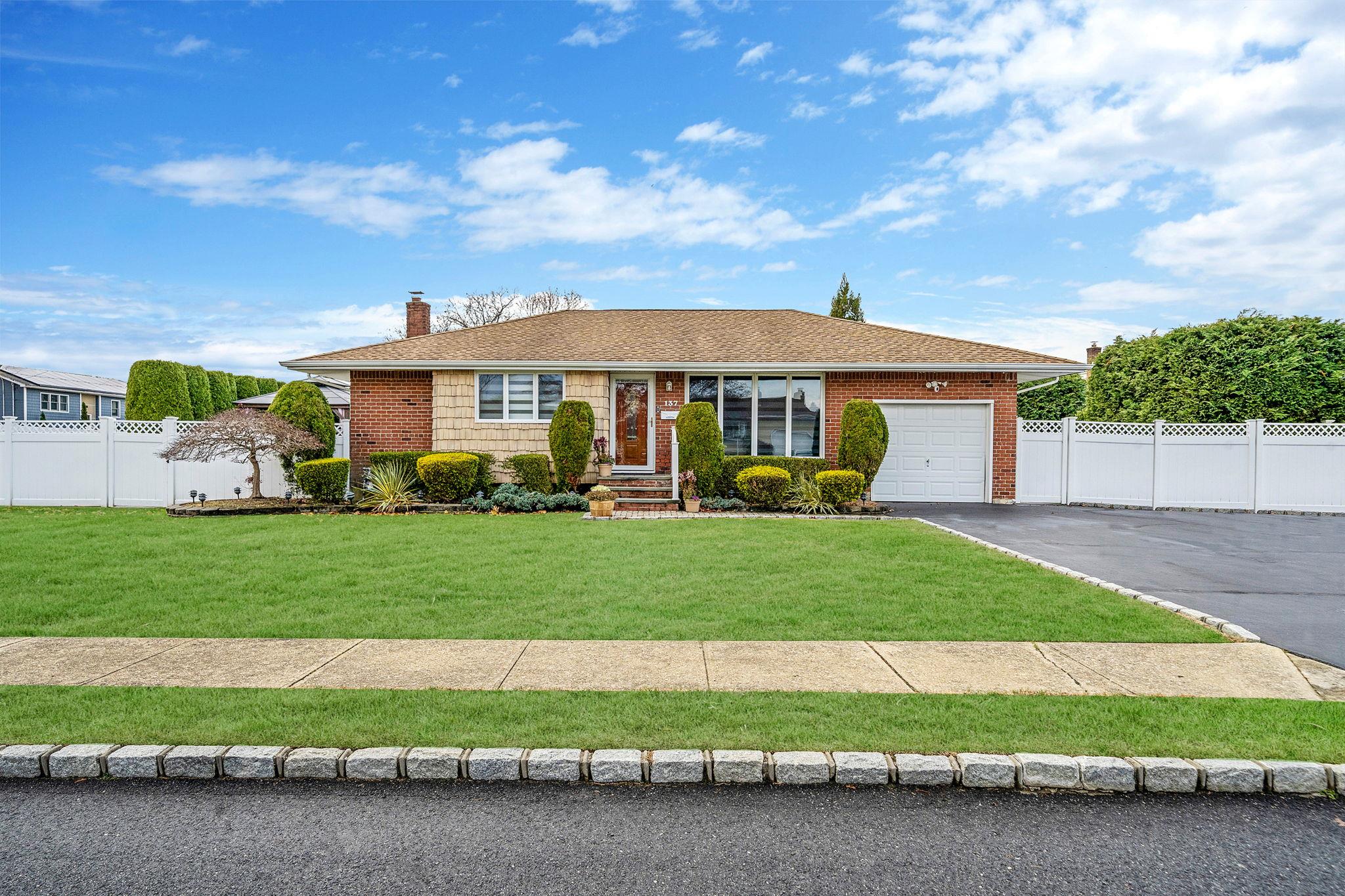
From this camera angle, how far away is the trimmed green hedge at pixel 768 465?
1491 centimetres

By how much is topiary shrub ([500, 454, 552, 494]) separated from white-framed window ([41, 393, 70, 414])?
37583 millimetres

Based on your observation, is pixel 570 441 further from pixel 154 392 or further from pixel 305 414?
pixel 154 392

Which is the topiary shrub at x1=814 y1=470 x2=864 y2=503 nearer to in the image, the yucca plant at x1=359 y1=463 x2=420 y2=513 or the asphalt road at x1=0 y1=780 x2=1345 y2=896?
the yucca plant at x1=359 y1=463 x2=420 y2=513

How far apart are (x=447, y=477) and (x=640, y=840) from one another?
12329 mm

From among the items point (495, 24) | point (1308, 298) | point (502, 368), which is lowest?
point (502, 368)

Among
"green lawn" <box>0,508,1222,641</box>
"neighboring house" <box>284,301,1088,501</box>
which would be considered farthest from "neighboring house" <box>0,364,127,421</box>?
"green lawn" <box>0,508,1222,641</box>

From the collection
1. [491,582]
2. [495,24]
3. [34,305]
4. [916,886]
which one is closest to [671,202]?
[495,24]

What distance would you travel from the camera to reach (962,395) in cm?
1592

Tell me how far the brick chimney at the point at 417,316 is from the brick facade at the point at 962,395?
1219 cm

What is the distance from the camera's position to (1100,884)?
2.73 metres

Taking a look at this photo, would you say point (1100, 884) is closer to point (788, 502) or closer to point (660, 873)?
point (660, 873)

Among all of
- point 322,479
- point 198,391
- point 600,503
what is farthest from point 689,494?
point 198,391

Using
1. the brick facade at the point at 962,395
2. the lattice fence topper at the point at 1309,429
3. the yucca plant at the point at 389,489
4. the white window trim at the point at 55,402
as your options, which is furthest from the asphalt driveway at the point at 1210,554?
the white window trim at the point at 55,402

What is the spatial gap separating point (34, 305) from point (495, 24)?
920 inches
